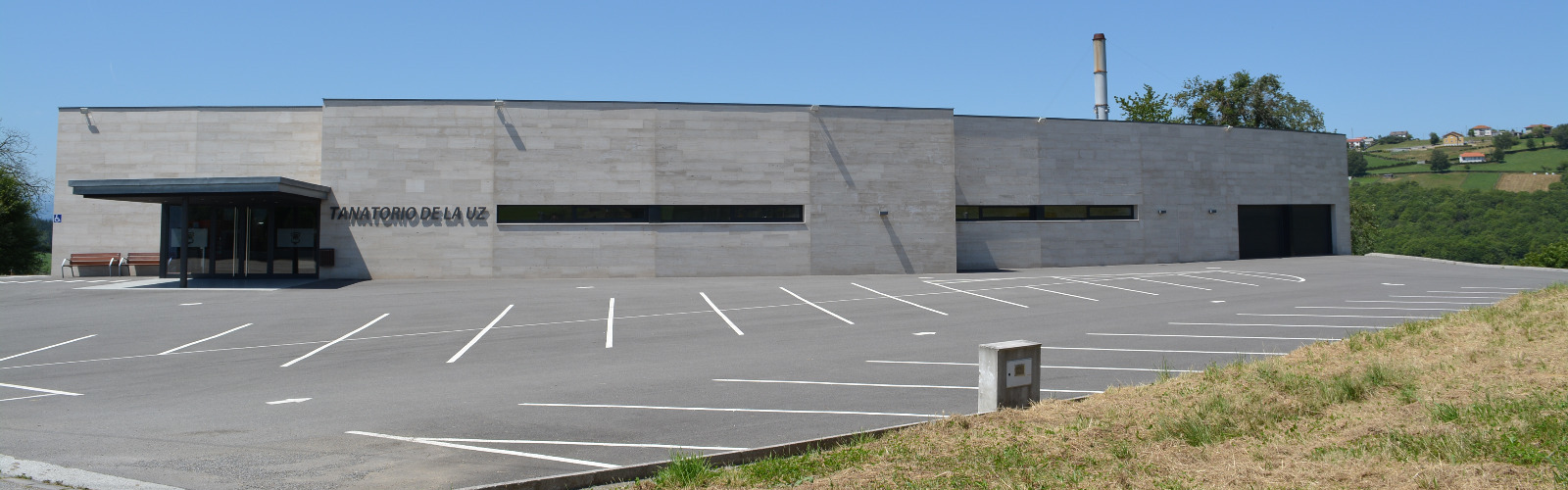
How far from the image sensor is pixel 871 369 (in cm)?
1116

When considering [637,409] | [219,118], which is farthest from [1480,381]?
[219,118]

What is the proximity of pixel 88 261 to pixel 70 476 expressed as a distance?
27874 millimetres

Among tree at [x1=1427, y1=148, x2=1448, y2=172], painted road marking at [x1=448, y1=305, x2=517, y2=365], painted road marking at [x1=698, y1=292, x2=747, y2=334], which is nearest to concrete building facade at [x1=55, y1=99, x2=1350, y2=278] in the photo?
painted road marking at [x1=698, y1=292, x2=747, y2=334]

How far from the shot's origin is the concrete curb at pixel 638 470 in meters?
5.71

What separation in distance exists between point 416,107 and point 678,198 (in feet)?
27.4

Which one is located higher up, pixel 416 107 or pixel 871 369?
pixel 416 107

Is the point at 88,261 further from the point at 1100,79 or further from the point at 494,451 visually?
the point at 1100,79

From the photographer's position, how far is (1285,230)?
3791 cm

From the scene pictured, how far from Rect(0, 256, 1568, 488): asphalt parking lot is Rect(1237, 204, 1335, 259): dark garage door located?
12345 mm

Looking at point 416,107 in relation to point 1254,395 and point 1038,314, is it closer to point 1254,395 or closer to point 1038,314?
point 1038,314

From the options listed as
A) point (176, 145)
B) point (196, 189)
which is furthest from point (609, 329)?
point (176, 145)

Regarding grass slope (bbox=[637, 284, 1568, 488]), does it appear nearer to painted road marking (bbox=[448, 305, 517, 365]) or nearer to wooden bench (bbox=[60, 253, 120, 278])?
painted road marking (bbox=[448, 305, 517, 365])

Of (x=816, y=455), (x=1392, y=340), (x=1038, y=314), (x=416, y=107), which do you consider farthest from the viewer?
(x=416, y=107)

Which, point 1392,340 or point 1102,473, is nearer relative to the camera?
point 1102,473
